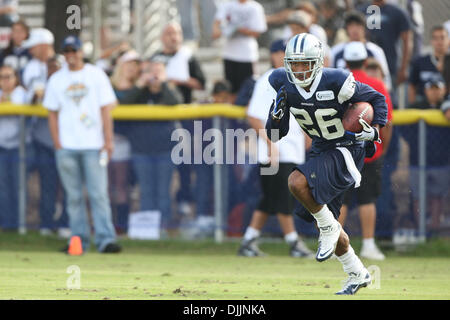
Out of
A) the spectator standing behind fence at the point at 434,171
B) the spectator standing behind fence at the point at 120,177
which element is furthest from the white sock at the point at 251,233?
the spectator standing behind fence at the point at 434,171

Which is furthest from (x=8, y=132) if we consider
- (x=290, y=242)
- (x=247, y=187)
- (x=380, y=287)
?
(x=380, y=287)

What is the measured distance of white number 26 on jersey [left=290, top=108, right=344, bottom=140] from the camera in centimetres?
918

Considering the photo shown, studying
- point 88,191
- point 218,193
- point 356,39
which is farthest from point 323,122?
point 88,191

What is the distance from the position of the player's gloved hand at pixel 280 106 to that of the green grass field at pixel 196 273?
1608 mm

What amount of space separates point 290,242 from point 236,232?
1172 millimetres

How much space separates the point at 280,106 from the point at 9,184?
20.1ft

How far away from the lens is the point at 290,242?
41.8ft

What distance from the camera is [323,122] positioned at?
921cm

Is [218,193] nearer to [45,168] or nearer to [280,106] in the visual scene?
[45,168]

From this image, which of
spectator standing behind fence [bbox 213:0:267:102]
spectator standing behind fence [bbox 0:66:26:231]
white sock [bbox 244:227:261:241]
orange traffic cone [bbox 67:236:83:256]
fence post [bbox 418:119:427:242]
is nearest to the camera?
white sock [bbox 244:227:261:241]

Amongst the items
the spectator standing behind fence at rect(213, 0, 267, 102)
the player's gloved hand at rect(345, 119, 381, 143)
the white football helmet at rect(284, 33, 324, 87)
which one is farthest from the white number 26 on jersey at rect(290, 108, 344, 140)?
the spectator standing behind fence at rect(213, 0, 267, 102)

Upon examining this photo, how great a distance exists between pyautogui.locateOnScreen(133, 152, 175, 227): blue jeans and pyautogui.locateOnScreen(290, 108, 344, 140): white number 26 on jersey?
4656mm

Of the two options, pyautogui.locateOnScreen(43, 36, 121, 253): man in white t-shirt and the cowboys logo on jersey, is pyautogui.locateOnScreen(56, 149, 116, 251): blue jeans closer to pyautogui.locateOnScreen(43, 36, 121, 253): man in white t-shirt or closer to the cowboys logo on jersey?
pyautogui.locateOnScreen(43, 36, 121, 253): man in white t-shirt

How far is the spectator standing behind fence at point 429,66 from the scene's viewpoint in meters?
14.5
